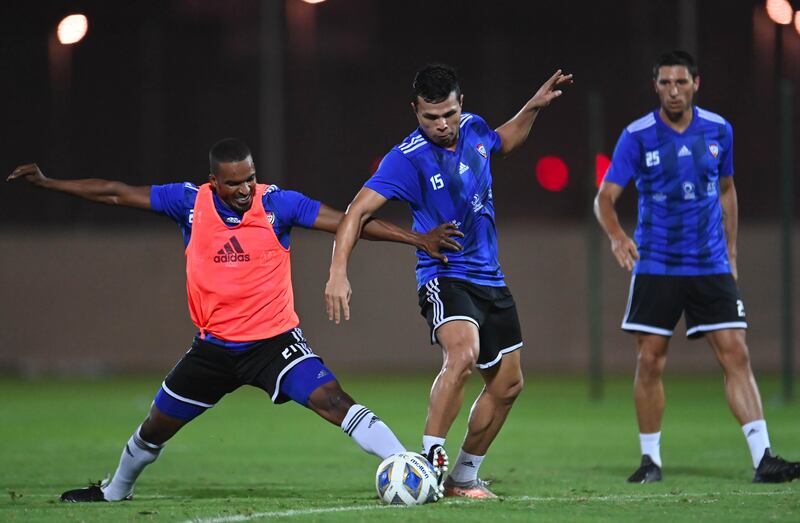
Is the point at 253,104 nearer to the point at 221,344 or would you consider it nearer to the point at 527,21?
the point at 527,21

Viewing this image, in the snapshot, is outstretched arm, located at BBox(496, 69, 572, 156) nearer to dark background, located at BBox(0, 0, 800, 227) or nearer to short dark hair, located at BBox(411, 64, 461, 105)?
short dark hair, located at BBox(411, 64, 461, 105)

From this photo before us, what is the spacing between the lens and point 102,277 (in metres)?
21.7

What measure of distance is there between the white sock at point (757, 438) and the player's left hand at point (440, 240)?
254 centimetres

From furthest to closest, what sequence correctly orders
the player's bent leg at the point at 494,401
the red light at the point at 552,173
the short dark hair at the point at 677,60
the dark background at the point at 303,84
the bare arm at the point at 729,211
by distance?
the red light at the point at 552,173 < the dark background at the point at 303,84 < the bare arm at the point at 729,211 < the short dark hair at the point at 677,60 < the player's bent leg at the point at 494,401

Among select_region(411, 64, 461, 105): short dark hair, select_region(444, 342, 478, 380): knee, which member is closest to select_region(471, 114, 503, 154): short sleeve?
select_region(411, 64, 461, 105): short dark hair

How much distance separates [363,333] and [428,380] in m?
2.67

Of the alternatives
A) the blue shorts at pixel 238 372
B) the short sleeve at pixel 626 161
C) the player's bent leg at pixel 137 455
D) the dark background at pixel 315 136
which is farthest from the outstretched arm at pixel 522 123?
the dark background at pixel 315 136

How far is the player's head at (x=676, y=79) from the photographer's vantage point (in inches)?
322

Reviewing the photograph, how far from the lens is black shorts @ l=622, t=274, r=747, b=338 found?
8.35 meters

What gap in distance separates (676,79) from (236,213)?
3.02 m

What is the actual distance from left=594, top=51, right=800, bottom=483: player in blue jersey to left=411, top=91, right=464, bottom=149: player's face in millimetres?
1715

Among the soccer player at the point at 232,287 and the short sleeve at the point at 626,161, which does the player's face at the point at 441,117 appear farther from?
the short sleeve at the point at 626,161

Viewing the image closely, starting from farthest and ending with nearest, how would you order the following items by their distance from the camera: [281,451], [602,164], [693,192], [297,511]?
1. [602,164]
2. [281,451]
3. [693,192]
4. [297,511]

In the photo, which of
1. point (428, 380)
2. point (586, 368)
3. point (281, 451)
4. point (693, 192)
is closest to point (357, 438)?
point (693, 192)
